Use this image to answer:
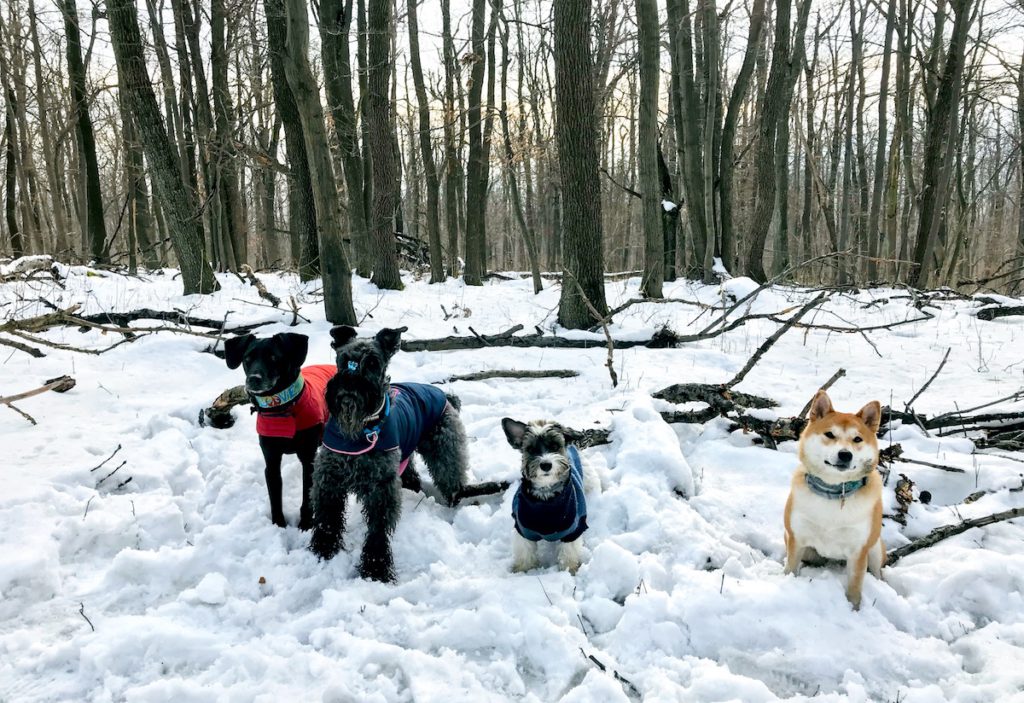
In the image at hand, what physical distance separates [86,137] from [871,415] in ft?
59.5

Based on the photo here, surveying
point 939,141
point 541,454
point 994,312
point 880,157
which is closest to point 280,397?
point 541,454

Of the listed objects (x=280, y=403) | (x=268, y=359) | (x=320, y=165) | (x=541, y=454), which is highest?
(x=320, y=165)

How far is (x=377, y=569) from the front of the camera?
347cm

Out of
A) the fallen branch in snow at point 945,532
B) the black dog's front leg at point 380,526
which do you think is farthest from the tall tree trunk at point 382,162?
the fallen branch in snow at point 945,532

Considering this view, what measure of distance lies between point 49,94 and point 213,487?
25460 millimetres

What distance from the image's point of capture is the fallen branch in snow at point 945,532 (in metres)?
3.38

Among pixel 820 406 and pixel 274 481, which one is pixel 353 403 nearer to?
pixel 274 481

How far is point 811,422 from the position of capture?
3.13 m

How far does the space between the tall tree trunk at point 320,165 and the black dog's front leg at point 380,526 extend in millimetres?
4549

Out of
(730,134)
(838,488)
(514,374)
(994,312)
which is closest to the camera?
(838,488)

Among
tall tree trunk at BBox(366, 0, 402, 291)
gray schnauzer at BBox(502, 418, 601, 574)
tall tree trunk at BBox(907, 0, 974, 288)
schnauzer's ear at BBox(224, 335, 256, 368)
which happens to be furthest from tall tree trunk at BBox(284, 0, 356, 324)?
tall tree trunk at BBox(907, 0, 974, 288)

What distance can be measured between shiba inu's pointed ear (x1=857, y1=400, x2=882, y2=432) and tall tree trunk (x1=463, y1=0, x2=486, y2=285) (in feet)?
44.0

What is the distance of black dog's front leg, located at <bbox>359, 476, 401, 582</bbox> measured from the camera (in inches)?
137

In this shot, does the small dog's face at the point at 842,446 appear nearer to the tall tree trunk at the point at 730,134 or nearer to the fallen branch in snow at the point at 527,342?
the fallen branch in snow at the point at 527,342
